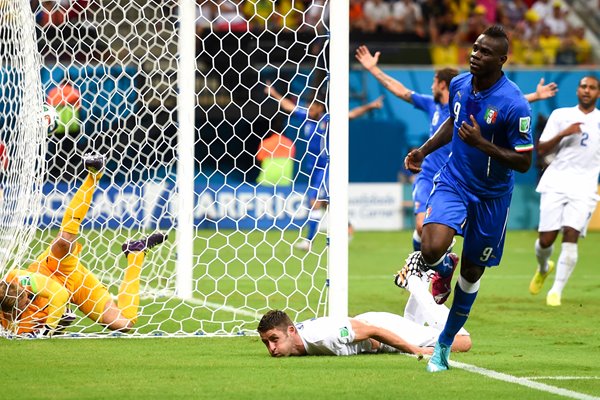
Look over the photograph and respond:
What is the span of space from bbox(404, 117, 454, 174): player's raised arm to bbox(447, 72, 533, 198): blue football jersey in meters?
0.33

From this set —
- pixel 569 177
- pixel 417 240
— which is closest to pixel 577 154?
pixel 569 177

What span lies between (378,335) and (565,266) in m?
4.63

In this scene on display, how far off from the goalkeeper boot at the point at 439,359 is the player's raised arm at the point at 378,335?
1.23 ft

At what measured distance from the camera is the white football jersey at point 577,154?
11.6 meters

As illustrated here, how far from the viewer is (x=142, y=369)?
6.95 metres

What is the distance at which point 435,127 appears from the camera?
433 inches

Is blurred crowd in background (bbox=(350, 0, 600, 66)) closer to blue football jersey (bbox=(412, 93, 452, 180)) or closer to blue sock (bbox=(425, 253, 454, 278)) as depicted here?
blue football jersey (bbox=(412, 93, 452, 180))

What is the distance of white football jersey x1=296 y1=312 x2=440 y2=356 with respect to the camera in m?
7.36

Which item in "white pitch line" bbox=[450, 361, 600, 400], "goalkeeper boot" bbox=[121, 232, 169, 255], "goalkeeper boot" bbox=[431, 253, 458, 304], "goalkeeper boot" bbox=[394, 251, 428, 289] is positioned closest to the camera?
"white pitch line" bbox=[450, 361, 600, 400]

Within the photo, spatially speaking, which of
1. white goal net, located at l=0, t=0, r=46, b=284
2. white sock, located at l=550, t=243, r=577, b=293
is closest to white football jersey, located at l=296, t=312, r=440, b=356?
white goal net, located at l=0, t=0, r=46, b=284

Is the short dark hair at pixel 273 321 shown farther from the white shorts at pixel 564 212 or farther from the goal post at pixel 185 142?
the white shorts at pixel 564 212

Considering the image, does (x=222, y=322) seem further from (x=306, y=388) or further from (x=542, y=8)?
(x=542, y=8)

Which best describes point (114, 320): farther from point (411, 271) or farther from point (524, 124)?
point (524, 124)

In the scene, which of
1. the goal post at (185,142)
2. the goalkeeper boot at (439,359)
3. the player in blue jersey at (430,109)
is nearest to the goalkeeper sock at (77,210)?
the goal post at (185,142)
